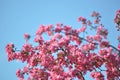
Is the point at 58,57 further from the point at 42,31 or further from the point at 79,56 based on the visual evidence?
the point at 42,31

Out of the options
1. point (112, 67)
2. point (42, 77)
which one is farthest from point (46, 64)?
point (112, 67)

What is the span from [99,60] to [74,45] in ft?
6.24

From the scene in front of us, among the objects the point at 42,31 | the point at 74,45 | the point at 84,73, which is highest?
the point at 42,31

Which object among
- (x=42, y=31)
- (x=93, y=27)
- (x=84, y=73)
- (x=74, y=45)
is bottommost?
(x=84, y=73)

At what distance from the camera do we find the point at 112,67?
16.7 m

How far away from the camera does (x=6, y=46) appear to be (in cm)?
1703

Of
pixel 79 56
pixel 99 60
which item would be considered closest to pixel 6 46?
pixel 79 56

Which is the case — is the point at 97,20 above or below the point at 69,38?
above

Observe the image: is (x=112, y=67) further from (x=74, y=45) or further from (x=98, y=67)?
(x=74, y=45)

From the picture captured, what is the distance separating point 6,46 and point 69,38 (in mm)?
3979

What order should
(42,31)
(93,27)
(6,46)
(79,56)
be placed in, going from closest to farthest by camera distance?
(79,56)
(6,46)
(42,31)
(93,27)

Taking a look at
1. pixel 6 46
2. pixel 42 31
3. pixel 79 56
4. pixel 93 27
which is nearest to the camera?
pixel 79 56

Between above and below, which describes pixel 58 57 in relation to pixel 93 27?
below

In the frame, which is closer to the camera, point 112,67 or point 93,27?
point 112,67
